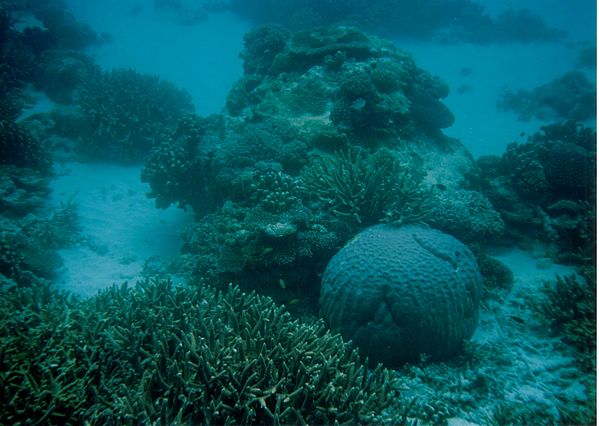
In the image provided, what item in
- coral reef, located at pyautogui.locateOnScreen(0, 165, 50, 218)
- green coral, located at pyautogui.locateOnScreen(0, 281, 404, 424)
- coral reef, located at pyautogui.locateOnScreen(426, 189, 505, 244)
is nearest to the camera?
green coral, located at pyautogui.locateOnScreen(0, 281, 404, 424)

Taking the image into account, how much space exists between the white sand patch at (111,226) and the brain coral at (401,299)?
17.3 feet

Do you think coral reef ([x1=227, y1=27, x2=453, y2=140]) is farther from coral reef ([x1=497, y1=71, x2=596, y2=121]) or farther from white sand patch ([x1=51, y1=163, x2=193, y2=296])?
coral reef ([x1=497, y1=71, x2=596, y2=121])

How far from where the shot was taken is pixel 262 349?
121 inches

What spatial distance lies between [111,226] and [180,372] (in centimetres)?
761

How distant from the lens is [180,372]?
2.92 m

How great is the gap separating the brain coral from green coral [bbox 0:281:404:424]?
493 mm

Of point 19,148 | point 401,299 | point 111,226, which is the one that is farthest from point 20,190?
point 401,299

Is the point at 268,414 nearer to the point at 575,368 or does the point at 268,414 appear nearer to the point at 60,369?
the point at 60,369

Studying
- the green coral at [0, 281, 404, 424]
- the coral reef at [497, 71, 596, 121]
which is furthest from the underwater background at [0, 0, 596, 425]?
the coral reef at [497, 71, 596, 121]

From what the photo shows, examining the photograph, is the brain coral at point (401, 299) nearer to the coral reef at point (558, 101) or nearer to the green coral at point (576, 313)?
the green coral at point (576, 313)

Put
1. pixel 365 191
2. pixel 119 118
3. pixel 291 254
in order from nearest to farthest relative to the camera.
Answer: pixel 291 254 → pixel 365 191 → pixel 119 118

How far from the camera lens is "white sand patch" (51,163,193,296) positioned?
24.1ft

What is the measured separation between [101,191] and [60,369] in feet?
28.3

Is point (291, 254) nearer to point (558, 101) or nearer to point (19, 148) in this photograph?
point (19, 148)
